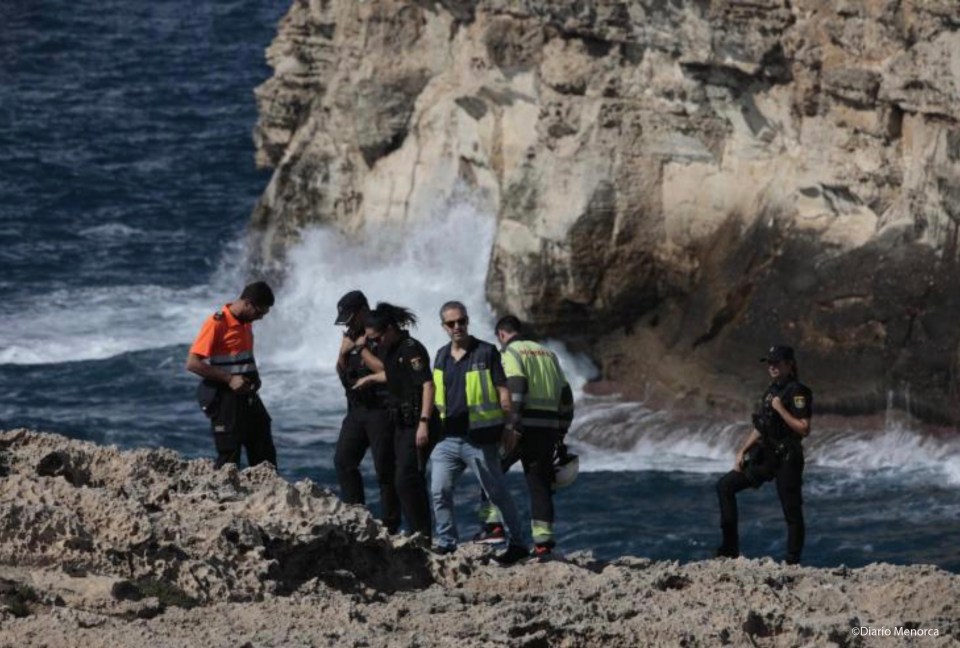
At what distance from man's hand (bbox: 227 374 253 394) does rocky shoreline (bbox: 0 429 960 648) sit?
4.07ft

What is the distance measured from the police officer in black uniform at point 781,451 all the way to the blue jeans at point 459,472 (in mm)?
2091

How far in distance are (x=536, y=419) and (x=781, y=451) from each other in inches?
75.3

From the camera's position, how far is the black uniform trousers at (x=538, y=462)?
51.2ft

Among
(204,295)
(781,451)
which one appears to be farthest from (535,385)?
(204,295)

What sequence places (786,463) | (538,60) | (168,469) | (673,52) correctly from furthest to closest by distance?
(538,60) → (673,52) → (786,463) → (168,469)

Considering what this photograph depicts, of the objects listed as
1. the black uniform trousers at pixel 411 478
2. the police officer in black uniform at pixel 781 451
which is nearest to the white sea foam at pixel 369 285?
the police officer in black uniform at pixel 781 451

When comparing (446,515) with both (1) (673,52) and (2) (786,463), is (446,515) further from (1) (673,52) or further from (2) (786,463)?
(1) (673,52)

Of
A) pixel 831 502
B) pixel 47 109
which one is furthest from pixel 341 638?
pixel 47 109

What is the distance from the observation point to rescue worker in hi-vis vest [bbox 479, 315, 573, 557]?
15547 millimetres

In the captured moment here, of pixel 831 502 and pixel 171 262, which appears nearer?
pixel 831 502

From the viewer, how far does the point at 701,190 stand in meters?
28.6

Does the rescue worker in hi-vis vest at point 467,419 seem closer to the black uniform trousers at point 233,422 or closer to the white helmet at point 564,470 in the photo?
the white helmet at point 564,470

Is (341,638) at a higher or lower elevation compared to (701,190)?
lower

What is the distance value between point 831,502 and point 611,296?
5400 mm
